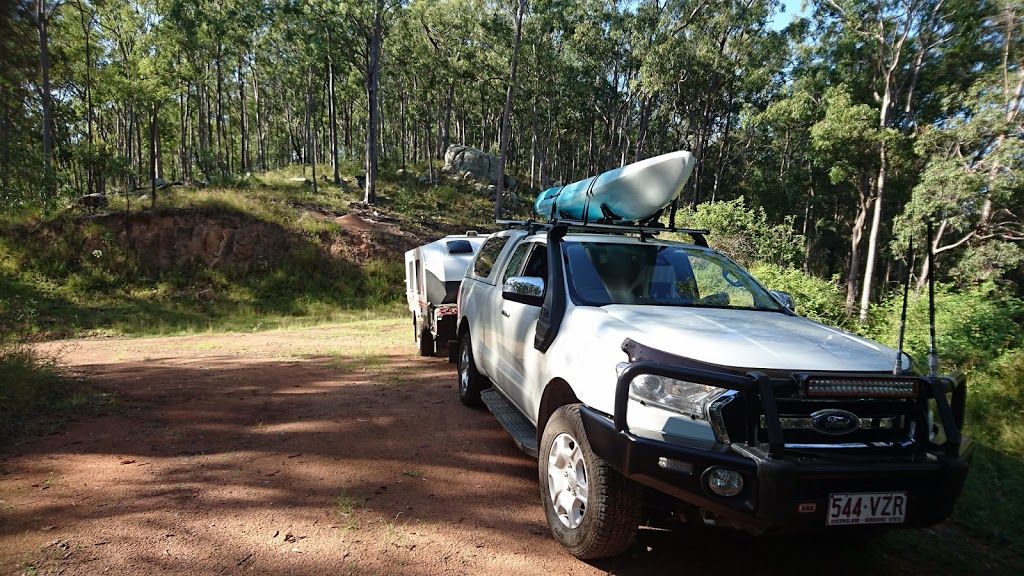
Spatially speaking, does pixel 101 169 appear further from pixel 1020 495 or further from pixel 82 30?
pixel 1020 495

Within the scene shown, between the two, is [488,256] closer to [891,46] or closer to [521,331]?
[521,331]

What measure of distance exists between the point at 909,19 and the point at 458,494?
2417 cm

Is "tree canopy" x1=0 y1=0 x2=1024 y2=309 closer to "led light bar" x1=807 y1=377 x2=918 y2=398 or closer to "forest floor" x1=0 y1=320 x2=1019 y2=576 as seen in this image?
"forest floor" x1=0 y1=320 x2=1019 y2=576

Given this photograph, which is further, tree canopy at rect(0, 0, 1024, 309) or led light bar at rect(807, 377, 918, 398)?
tree canopy at rect(0, 0, 1024, 309)

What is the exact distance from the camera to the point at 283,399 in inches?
235

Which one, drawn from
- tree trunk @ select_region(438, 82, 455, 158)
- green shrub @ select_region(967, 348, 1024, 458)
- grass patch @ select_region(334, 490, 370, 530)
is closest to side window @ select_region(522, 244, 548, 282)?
Result: grass patch @ select_region(334, 490, 370, 530)

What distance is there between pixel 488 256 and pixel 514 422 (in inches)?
89.1

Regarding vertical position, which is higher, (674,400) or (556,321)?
(556,321)

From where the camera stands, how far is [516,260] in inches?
189

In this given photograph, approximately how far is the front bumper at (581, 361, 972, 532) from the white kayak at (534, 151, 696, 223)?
3.00m

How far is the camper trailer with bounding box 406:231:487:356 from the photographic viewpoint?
755cm

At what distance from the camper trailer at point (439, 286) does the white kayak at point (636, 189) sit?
8.51 ft

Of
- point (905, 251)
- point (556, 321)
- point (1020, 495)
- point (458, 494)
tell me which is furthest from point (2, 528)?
point (905, 251)

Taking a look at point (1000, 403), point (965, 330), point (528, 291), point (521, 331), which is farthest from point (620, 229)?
point (965, 330)
